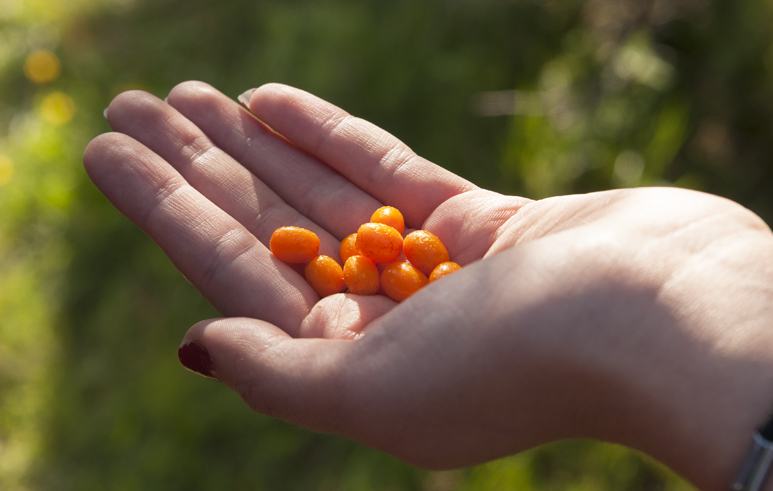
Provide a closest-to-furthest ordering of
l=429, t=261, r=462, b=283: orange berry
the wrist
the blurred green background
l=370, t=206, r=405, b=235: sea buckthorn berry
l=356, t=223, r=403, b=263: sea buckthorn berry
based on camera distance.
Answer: the wrist < l=429, t=261, r=462, b=283: orange berry < l=356, t=223, r=403, b=263: sea buckthorn berry < l=370, t=206, r=405, b=235: sea buckthorn berry < the blurred green background

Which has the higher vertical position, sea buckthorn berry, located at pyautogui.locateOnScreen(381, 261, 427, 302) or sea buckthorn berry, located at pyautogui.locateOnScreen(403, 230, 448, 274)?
sea buckthorn berry, located at pyautogui.locateOnScreen(403, 230, 448, 274)

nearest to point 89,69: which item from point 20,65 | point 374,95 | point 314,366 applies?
point 20,65

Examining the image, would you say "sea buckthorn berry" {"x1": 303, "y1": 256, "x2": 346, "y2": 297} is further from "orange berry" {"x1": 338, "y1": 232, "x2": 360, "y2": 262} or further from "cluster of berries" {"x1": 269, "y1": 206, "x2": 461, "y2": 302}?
"orange berry" {"x1": 338, "y1": 232, "x2": 360, "y2": 262}

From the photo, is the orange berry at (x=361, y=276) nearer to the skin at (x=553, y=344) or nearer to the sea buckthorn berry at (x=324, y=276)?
the sea buckthorn berry at (x=324, y=276)

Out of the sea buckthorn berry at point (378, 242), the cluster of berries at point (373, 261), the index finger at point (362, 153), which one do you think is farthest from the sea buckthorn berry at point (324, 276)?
the index finger at point (362, 153)

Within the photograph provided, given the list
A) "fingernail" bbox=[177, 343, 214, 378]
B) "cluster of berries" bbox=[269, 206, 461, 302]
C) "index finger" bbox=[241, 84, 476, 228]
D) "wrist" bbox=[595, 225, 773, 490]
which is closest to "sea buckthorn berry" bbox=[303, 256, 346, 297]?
"cluster of berries" bbox=[269, 206, 461, 302]

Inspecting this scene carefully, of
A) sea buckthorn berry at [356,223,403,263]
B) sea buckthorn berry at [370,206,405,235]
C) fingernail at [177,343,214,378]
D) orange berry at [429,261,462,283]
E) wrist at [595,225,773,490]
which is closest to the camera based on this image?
wrist at [595,225,773,490]

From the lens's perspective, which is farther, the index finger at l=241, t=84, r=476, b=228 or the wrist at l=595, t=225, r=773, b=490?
the index finger at l=241, t=84, r=476, b=228
